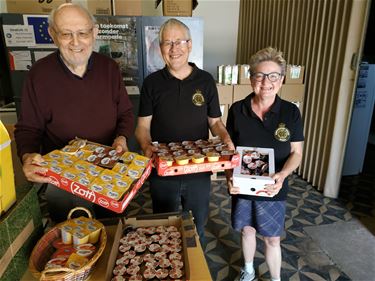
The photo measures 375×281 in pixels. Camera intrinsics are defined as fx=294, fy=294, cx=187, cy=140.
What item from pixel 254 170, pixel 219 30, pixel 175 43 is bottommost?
pixel 254 170

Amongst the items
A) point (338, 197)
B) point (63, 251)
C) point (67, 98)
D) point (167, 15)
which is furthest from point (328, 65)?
point (63, 251)

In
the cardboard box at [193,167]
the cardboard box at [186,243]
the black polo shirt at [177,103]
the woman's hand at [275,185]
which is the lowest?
the cardboard box at [186,243]

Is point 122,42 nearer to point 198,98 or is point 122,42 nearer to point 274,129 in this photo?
point 198,98

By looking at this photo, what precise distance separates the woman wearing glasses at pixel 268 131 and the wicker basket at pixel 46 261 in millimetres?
729

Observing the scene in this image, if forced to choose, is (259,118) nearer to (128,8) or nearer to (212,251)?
(212,251)

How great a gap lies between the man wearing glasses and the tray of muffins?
107 millimetres

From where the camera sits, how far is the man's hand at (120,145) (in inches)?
48.0

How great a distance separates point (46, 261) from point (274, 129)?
3.78ft

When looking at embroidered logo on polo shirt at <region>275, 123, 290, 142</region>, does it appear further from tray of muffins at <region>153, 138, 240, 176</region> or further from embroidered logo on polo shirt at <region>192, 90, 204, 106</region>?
embroidered logo on polo shirt at <region>192, 90, 204, 106</region>

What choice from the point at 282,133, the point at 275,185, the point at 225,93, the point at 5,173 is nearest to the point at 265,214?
the point at 275,185

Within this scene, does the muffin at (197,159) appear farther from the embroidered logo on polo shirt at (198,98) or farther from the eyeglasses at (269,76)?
the eyeglasses at (269,76)

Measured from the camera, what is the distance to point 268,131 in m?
1.51

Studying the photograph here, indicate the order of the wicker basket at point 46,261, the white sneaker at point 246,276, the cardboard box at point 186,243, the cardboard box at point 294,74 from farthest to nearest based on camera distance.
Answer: the cardboard box at point 294,74, the white sneaker at point 246,276, the cardboard box at point 186,243, the wicker basket at point 46,261

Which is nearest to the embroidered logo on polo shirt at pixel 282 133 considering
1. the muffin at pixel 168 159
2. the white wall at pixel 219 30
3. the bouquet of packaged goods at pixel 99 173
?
the muffin at pixel 168 159
